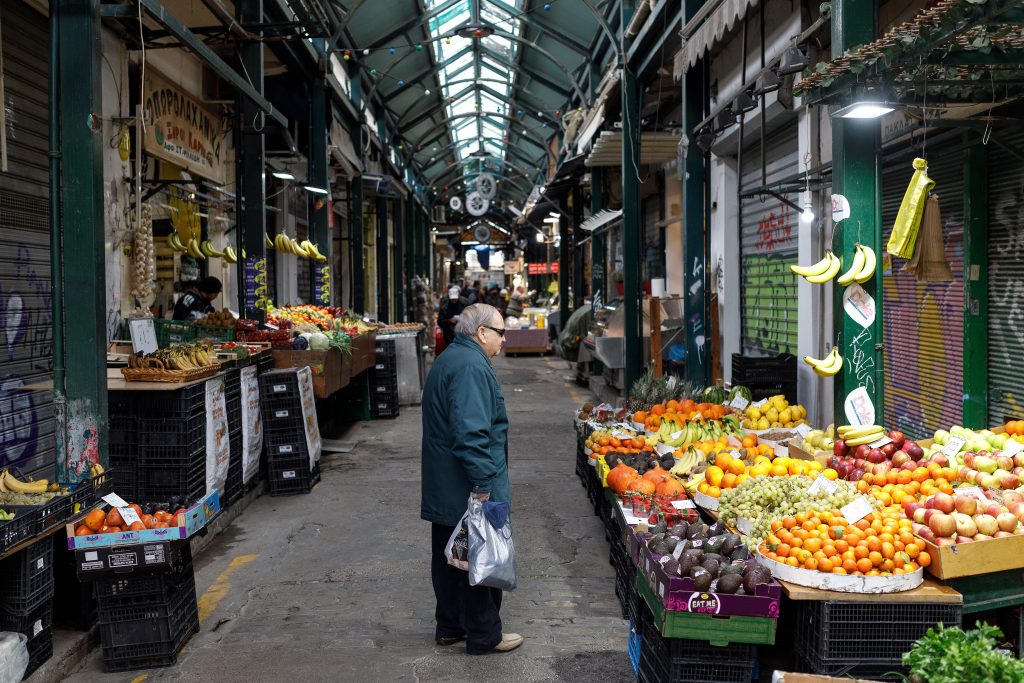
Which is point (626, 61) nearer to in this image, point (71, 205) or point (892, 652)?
point (71, 205)

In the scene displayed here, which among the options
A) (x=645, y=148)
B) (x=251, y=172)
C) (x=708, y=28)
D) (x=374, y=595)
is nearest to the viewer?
(x=374, y=595)

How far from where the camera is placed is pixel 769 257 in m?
10.7

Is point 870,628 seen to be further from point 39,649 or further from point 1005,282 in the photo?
point 39,649

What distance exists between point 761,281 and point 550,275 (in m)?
33.6

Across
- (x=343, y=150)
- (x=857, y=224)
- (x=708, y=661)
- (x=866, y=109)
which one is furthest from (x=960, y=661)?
(x=343, y=150)

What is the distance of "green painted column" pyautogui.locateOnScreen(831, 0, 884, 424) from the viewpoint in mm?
5707

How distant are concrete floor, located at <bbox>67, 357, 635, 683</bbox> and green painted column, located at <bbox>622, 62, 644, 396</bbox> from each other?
4054mm

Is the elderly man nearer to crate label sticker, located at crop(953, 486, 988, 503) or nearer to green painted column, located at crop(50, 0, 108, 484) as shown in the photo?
green painted column, located at crop(50, 0, 108, 484)

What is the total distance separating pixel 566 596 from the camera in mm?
5562

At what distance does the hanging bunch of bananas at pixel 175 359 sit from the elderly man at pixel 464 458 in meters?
Result: 2.56

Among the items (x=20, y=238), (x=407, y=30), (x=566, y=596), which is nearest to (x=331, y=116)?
(x=407, y=30)

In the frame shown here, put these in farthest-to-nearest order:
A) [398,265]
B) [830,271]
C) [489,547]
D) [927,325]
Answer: [398,265], [927,325], [830,271], [489,547]

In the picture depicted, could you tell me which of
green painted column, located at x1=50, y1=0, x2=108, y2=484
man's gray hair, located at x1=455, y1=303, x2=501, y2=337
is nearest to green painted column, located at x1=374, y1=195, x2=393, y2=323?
green painted column, located at x1=50, y1=0, x2=108, y2=484

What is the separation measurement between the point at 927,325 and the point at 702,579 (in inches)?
174
